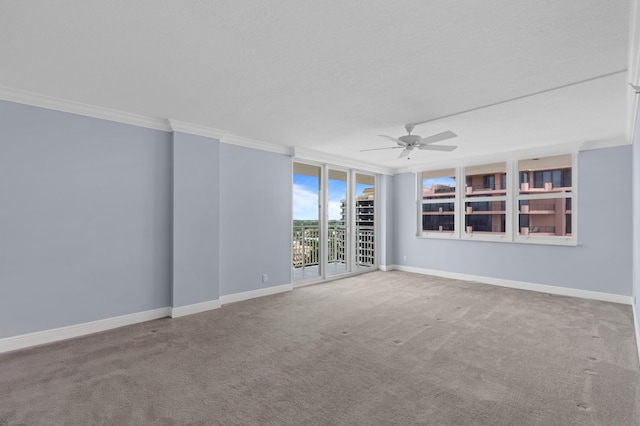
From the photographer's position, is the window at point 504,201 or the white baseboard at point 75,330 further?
the window at point 504,201

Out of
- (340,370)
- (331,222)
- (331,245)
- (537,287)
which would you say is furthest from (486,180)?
(340,370)

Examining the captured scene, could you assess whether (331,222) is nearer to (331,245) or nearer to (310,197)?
(331,245)

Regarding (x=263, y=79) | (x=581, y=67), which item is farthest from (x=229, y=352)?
(x=581, y=67)

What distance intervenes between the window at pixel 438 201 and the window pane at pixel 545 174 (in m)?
1.28

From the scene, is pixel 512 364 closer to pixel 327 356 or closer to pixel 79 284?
pixel 327 356

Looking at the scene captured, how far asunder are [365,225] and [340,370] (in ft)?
15.9

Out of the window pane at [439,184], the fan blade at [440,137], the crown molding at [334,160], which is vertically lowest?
the window pane at [439,184]

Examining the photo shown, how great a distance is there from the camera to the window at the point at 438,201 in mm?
6531

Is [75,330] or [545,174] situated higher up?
[545,174]

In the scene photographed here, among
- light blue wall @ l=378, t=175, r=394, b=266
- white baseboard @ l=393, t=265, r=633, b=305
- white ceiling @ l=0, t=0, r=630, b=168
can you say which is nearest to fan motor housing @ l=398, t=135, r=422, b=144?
white ceiling @ l=0, t=0, r=630, b=168

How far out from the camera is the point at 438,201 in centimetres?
672

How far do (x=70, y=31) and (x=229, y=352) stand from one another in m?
2.80

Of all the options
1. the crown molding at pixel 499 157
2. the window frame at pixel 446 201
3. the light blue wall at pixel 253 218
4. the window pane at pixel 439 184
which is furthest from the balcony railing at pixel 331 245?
the crown molding at pixel 499 157

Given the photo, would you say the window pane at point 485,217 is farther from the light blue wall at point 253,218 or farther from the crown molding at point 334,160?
the light blue wall at point 253,218
